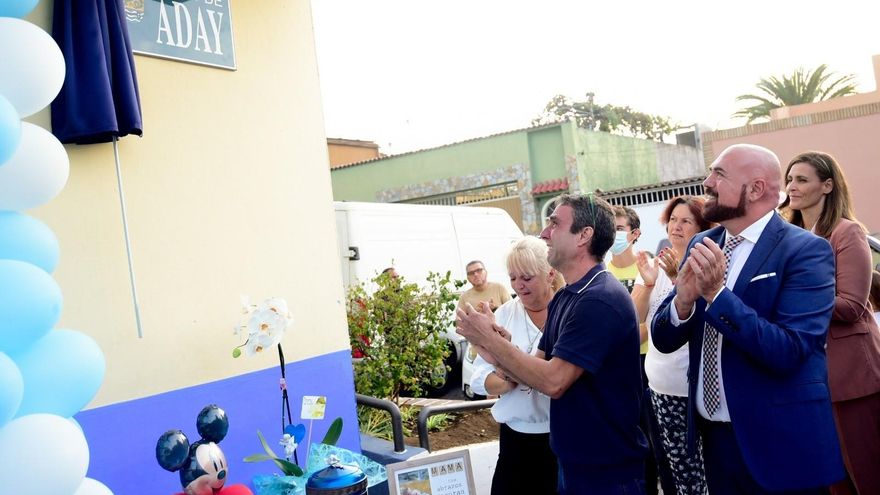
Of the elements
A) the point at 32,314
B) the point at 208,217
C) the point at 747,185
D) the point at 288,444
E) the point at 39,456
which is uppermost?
the point at 208,217

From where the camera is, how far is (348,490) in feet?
9.66

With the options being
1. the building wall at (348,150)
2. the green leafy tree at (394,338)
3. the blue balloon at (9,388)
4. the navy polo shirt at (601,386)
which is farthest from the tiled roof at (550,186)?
the blue balloon at (9,388)

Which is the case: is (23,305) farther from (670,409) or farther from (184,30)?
(670,409)

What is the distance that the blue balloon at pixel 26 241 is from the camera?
2352 millimetres

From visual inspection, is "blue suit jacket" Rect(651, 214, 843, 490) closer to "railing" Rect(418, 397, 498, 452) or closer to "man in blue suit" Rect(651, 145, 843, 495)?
"man in blue suit" Rect(651, 145, 843, 495)

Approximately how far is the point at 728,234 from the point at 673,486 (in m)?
1.76

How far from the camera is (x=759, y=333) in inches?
97.1

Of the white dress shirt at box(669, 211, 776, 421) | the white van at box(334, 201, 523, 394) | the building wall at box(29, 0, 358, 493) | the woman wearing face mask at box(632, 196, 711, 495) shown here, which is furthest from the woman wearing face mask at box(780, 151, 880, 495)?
the white van at box(334, 201, 523, 394)

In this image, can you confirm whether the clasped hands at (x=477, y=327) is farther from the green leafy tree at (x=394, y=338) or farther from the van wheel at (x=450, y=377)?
the van wheel at (x=450, y=377)

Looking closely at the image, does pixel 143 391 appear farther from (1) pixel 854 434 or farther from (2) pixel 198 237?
(1) pixel 854 434

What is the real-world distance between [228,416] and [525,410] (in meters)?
1.52

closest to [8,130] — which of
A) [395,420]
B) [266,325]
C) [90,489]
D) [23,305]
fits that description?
[23,305]

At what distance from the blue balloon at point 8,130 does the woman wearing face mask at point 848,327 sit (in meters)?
3.61

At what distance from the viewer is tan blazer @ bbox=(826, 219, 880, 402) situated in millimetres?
3682
